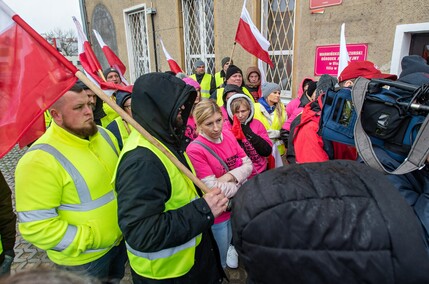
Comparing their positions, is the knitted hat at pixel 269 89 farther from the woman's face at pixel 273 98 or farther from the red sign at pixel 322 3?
the red sign at pixel 322 3

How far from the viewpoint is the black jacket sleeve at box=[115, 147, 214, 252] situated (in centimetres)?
130

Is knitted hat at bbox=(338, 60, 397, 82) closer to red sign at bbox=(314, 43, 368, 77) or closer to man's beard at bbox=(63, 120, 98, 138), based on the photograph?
man's beard at bbox=(63, 120, 98, 138)

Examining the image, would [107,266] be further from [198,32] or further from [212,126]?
[198,32]

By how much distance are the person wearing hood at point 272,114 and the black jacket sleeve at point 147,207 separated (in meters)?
2.24

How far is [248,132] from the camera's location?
2824 mm

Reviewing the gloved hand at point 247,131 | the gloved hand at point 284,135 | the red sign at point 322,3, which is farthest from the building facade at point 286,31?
the gloved hand at point 247,131

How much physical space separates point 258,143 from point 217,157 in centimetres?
69

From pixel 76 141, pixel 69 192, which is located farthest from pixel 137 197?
pixel 76 141

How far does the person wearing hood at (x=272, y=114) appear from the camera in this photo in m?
3.49

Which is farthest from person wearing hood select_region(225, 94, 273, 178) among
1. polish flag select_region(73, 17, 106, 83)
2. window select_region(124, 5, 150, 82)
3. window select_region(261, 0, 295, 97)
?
window select_region(124, 5, 150, 82)

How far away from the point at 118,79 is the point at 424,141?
183 inches

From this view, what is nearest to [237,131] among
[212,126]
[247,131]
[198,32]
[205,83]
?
[247,131]

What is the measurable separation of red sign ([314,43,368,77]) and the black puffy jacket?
4.61m

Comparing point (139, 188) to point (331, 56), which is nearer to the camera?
point (139, 188)
